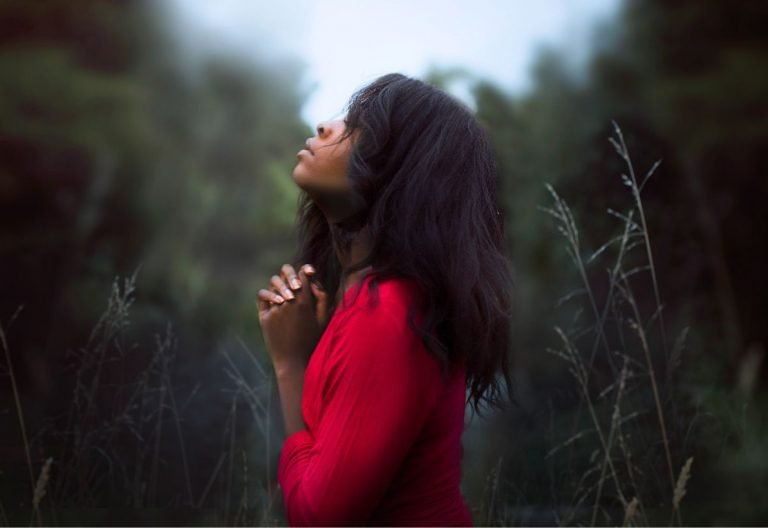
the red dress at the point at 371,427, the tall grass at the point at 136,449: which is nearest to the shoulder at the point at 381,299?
the red dress at the point at 371,427

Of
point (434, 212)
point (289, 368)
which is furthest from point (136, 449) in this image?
point (434, 212)

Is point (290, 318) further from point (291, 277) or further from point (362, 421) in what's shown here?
point (362, 421)

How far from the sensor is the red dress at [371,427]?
30.2 inches

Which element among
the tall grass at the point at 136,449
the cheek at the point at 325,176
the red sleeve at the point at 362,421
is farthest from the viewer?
the tall grass at the point at 136,449

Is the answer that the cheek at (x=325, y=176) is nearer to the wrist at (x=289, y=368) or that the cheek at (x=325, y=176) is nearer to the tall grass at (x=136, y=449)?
the wrist at (x=289, y=368)

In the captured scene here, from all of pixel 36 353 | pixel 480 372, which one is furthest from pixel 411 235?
pixel 36 353

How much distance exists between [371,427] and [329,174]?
0.24 meters

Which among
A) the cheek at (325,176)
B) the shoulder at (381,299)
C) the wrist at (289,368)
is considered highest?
the cheek at (325,176)

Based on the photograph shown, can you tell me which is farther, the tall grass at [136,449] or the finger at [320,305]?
the tall grass at [136,449]

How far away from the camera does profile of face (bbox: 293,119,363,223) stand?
87cm

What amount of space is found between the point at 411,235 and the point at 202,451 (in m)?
1.14

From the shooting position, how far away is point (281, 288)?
87 cm

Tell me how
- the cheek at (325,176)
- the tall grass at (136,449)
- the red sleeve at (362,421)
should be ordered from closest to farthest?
the red sleeve at (362,421) → the cheek at (325,176) → the tall grass at (136,449)

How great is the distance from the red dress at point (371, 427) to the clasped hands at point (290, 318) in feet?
0.15
